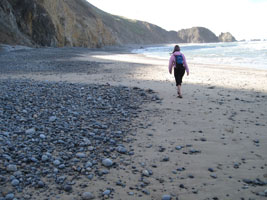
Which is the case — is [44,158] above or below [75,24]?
below

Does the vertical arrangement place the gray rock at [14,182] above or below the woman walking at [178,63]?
below

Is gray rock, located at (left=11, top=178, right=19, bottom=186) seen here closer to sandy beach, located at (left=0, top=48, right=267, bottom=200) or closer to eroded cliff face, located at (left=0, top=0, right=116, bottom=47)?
sandy beach, located at (left=0, top=48, right=267, bottom=200)

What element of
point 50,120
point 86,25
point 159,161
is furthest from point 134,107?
point 86,25

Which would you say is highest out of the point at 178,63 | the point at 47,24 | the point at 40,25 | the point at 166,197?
the point at 47,24

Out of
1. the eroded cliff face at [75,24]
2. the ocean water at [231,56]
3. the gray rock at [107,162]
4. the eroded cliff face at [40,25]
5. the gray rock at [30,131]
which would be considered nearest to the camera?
the gray rock at [107,162]

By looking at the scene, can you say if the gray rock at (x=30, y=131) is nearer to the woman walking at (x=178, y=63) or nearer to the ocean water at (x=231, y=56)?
the woman walking at (x=178, y=63)

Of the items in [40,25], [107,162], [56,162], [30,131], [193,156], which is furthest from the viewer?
[40,25]

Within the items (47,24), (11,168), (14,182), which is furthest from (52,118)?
(47,24)

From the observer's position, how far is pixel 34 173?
130 inches

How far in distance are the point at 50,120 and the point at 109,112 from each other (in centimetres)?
151

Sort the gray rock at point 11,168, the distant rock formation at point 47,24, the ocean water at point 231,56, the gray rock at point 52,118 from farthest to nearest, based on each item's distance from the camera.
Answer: the distant rock formation at point 47,24 → the ocean water at point 231,56 → the gray rock at point 52,118 → the gray rock at point 11,168

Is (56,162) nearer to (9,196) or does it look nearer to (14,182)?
(14,182)

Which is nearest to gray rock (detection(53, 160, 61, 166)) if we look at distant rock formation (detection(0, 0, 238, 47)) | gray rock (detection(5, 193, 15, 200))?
gray rock (detection(5, 193, 15, 200))

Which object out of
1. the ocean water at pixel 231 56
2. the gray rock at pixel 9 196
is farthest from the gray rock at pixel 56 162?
the ocean water at pixel 231 56
